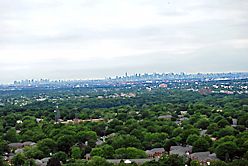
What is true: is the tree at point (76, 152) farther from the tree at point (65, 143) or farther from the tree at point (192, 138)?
the tree at point (192, 138)

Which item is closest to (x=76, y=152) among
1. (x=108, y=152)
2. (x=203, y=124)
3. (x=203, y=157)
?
(x=108, y=152)

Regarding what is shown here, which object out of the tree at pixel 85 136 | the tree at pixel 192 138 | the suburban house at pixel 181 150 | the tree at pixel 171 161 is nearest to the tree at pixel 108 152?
the suburban house at pixel 181 150

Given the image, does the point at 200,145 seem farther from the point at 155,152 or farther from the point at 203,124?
the point at 203,124

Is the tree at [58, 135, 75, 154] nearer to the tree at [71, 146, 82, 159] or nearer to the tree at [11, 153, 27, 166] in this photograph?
the tree at [71, 146, 82, 159]

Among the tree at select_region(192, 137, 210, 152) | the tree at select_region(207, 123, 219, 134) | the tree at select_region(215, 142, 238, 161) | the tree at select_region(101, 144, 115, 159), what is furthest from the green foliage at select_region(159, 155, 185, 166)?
the tree at select_region(207, 123, 219, 134)

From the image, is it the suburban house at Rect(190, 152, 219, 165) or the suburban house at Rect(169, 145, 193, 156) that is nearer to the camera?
the suburban house at Rect(190, 152, 219, 165)
